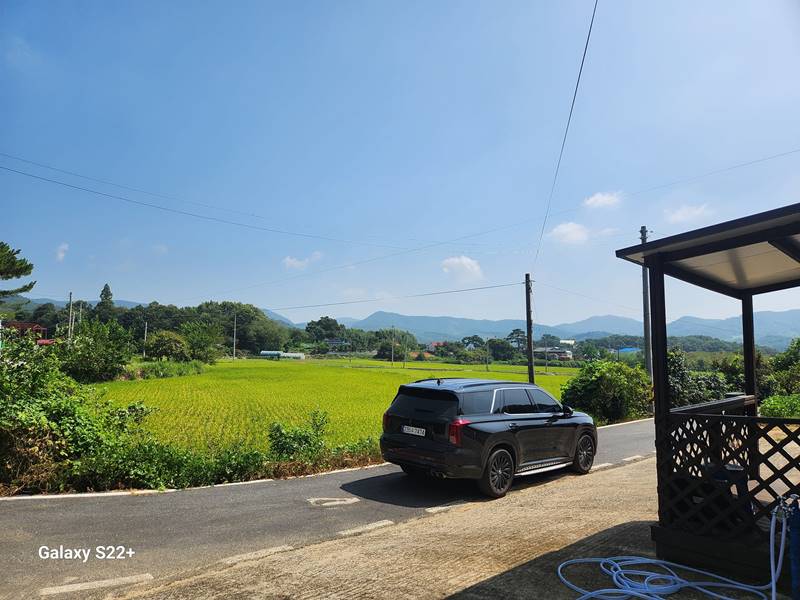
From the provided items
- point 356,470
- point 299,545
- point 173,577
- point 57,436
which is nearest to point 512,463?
point 356,470

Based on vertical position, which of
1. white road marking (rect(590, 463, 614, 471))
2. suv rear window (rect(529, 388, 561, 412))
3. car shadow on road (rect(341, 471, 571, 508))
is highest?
suv rear window (rect(529, 388, 561, 412))

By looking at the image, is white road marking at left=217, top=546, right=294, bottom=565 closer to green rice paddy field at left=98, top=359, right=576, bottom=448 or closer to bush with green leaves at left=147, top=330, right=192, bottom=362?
green rice paddy field at left=98, top=359, right=576, bottom=448

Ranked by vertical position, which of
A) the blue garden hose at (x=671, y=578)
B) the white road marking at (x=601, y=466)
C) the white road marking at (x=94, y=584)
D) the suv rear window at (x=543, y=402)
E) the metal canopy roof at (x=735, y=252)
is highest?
the metal canopy roof at (x=735, y=252)

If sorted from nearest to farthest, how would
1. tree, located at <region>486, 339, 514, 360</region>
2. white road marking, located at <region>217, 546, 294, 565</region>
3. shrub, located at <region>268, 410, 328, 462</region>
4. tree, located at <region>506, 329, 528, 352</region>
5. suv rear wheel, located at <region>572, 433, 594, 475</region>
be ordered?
1. white road marking, located at <region>217, 546, 294, 565</region>
2. suv rear wheel, located at <region>572, 433, 594, 475</region>
3. shrub, located at <region>268, 410, 328, 462</region>
4. tree, located at <region>486, 339, 514, 360</region>
5. tree, located at <region>506, 329, 528, 352</region>

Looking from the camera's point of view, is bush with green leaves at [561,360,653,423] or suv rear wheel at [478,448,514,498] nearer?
suv rear wheel at [478,448,514,498]

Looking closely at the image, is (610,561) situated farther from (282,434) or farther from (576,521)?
(282,434)

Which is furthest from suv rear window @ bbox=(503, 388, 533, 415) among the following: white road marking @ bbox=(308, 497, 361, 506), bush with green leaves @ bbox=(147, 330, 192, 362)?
bush with green leaves @ bbox=(147, 330, 192, 362)

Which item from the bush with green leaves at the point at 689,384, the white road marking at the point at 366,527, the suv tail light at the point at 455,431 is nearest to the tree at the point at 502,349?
the bush with green leaves at the point at 689,384

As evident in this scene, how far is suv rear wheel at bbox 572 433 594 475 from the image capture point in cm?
946

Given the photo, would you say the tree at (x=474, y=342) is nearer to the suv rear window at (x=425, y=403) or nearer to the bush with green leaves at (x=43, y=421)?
the suv rear window at (x=425, y=403)

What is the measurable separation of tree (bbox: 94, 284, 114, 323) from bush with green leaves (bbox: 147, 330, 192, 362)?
49.9m

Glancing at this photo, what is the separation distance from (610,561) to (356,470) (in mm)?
5571

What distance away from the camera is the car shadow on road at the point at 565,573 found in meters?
3.99

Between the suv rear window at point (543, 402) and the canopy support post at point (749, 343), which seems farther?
the suv rear window at point (543, 402)
